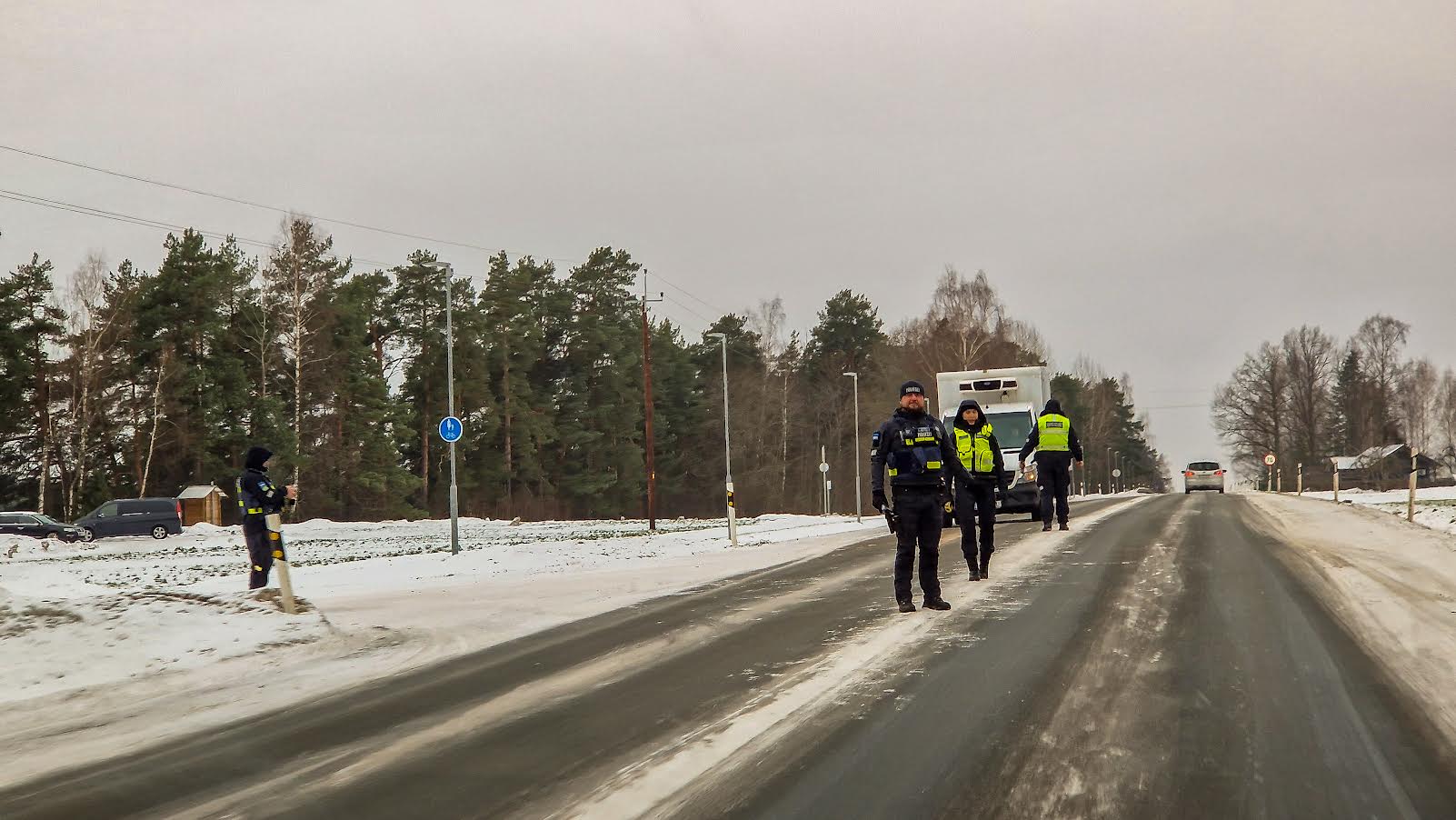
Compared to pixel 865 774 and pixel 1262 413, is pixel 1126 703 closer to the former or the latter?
pixel 865 774

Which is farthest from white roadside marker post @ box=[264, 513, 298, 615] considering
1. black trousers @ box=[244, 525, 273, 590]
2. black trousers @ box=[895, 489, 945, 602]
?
black trousers @ box=[895, 489, 945, 602]

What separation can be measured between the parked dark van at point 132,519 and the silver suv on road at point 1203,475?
47.2 meters

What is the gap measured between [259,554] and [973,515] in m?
8.47

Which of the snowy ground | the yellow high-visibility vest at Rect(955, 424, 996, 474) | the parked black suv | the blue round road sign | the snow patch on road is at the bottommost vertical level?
the parked black suv

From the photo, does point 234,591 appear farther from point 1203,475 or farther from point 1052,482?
point 1203,475

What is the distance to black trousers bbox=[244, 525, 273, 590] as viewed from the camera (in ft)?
45.8

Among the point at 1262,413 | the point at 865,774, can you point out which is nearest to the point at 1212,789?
the point at 865,774

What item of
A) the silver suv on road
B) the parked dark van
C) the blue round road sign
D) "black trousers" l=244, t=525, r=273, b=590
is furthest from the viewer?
the silver suv on road

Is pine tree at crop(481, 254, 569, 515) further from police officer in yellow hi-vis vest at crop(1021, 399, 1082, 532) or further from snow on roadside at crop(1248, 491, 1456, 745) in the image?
snow on roadside at crop(1248, 491, 1456, 745)

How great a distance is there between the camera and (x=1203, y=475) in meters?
60.1

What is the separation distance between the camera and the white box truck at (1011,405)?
23.2 m

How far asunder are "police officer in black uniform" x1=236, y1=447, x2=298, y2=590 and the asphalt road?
18.3 feet

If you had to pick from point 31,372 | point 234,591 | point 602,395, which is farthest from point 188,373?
point 234,591

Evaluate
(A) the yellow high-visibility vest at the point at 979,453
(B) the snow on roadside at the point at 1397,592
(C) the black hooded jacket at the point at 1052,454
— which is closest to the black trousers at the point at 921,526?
(B) the snow on roadside at the point at 1397,592
